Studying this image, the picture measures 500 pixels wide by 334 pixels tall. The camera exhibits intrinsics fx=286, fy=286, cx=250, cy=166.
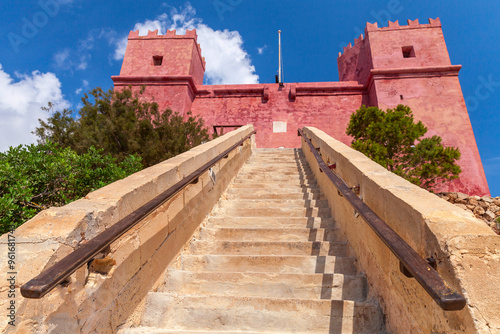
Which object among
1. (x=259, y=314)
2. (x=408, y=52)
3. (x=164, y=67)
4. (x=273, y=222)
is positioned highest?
(x=408, y=52)

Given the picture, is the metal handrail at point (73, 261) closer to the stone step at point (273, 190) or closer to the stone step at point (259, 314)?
the stone step at point (259, 314)

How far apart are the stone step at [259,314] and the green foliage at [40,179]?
1980 mm

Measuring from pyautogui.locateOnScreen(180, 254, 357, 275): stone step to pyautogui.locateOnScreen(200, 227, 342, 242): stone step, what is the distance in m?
0.46

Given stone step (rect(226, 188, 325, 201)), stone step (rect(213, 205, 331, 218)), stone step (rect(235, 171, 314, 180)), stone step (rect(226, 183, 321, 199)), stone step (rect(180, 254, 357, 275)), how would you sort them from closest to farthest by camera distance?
stone step (rect(180, 254, 357, 275))
stone step (rect(213, 205, 331, 218))
stone step (rect(226, 188, 325, 201))
stone step (rect(226, 183, 321, 199))
stone step (rect(235, 171, 314, 180))

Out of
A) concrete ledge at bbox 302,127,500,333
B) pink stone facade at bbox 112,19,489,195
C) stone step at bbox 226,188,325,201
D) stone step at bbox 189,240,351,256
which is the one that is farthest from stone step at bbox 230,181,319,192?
pink stone facade at bbox 112,19,489,195

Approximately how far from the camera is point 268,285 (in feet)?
7.84

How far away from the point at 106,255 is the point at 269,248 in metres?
1.65

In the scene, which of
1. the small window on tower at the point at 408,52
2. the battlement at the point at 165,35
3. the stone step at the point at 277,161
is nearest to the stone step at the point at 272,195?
the stone step at the point at 277,161

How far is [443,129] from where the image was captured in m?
11.1

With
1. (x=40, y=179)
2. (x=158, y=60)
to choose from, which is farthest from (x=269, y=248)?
(x=158, y=60)

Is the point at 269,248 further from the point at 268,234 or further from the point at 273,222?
the point at 273,222

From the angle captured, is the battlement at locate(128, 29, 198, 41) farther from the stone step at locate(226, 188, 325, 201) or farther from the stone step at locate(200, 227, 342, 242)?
the stone step at locate(200, 227, 342, 242)

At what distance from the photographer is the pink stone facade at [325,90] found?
1146cm

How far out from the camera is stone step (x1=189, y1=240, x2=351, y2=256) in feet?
9.47
